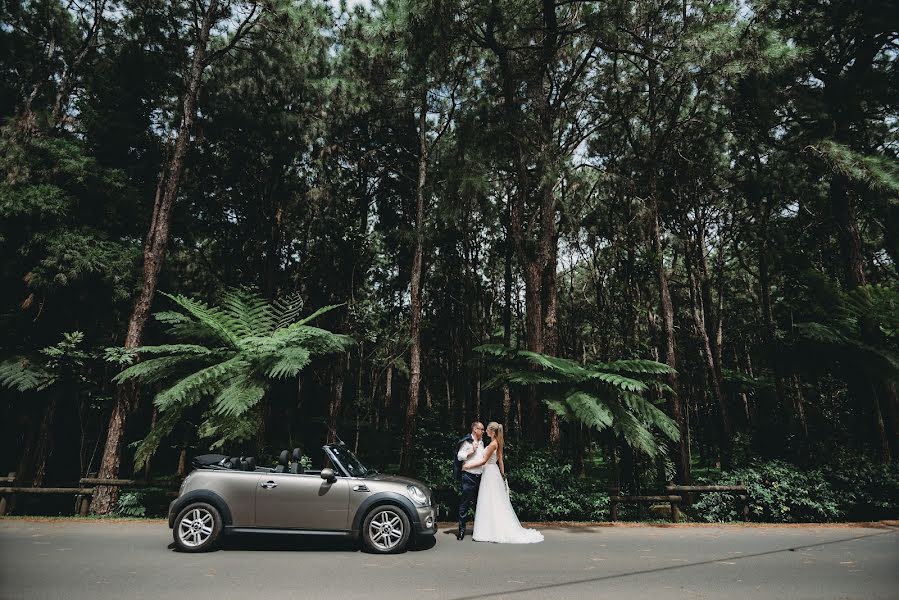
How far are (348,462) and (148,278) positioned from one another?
7987mm

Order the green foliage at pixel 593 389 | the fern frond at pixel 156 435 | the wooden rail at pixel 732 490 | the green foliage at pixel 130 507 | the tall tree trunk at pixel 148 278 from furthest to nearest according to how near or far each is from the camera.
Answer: the tall tree trunk at pixel 148 278
the wooden rail at pixel 732 490
the green foliage at pixel 130 507
the green foliage at pixel 593 389
the fern frond at pixel 156 435

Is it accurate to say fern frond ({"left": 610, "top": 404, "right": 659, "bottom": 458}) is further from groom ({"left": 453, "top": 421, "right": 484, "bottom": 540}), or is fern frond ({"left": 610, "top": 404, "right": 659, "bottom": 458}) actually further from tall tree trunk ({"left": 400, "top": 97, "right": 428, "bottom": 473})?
tall tree trunk ({"left": 400, "top": 97, "right": 428, "bottom": 473})

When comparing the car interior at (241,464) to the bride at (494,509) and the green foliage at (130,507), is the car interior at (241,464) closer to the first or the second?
the bride at (494,509)

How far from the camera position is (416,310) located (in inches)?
592

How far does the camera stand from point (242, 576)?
18.3ft

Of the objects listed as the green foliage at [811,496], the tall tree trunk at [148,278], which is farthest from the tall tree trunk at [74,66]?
the green foliage at [811,496]

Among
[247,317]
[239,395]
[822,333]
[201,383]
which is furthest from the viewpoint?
[822,333]

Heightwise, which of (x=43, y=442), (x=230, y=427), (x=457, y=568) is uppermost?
(x=230, y=427)

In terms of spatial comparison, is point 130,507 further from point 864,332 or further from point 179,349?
point 864,332

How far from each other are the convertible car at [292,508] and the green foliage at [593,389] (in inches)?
158

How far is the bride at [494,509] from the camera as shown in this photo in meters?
7.82

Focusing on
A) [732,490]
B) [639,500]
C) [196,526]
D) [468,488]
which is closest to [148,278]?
[196,526]

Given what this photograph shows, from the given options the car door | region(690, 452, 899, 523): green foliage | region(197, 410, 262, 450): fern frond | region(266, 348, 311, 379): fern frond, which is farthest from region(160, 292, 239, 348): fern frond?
region(690, 452, 899, 523): green foliage

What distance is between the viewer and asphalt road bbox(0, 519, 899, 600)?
16.9 ft
